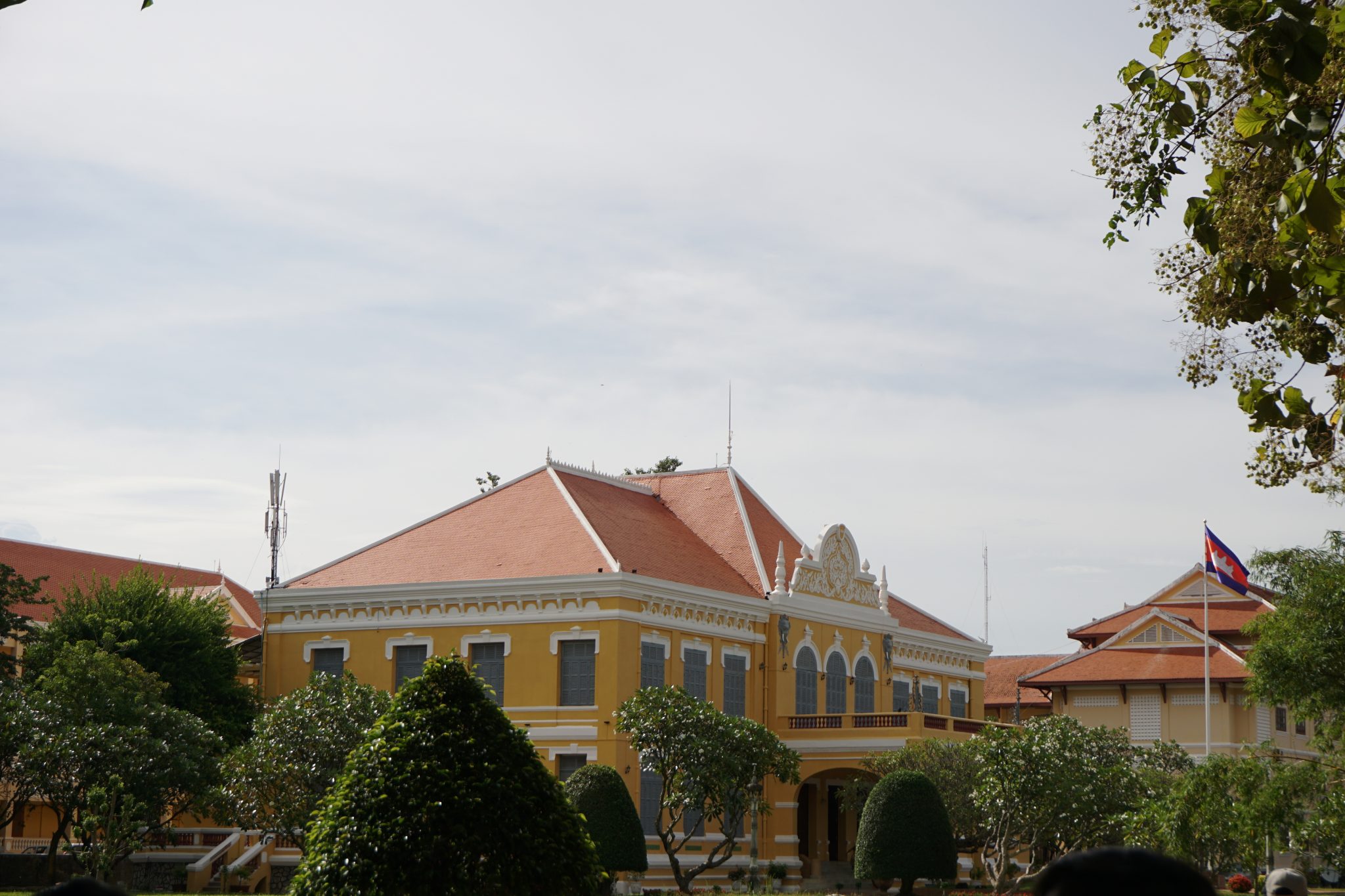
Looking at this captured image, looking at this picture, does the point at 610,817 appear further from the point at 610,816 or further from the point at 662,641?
the point at 662,641

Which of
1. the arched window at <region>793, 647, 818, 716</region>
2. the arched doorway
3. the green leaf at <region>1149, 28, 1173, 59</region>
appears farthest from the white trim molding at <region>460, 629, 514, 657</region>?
the green leaf at <region>1149, 28, 1173, 59</region>

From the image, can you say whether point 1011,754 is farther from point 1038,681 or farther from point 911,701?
point 1038,681

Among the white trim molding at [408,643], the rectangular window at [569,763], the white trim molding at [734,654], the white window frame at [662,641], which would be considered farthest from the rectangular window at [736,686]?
the white trim molding at [408,643]

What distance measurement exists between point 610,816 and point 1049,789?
28.2 ft

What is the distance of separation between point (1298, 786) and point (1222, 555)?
24335mm

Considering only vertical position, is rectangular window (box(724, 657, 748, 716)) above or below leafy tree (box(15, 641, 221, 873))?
above

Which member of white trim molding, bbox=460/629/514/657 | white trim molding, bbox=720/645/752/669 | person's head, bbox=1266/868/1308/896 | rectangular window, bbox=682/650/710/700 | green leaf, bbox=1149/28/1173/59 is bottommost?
person's head, bbox=1266/868/1308/896

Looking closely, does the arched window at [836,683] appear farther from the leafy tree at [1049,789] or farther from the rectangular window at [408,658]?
the rectangular window at [408,658]

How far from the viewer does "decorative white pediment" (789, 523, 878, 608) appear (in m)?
42.3

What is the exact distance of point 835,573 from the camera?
43.6 m

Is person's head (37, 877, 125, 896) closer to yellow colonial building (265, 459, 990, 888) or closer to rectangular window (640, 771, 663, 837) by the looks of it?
yellow colonial building (265, 459, 990, 888)

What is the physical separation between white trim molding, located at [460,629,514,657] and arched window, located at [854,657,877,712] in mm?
10716

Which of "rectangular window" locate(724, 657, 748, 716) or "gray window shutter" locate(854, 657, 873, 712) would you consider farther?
"gray window shutter" locate(854, 657, 873, 712)

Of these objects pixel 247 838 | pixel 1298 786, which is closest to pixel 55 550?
pixel 247 838
